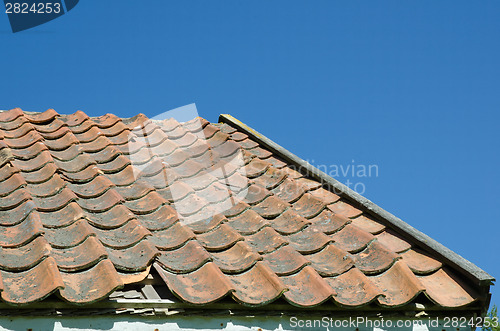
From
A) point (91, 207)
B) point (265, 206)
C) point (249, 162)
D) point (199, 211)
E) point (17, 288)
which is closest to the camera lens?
point (17, 288)

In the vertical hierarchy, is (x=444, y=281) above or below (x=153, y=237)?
Answer: below

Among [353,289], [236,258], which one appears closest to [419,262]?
[353,289]

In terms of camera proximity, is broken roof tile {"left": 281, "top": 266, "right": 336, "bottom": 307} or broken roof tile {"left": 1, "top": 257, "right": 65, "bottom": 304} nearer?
broken roof tile {"left": 1, "top": 257, "right": 65, "bottom": 304}

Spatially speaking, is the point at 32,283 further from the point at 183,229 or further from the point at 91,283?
the point at 183,229

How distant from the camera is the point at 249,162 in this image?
550cm

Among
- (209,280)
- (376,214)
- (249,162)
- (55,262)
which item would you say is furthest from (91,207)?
(376,214)

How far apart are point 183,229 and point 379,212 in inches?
69.8

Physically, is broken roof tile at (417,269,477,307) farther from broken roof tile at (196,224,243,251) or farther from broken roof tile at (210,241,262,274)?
broken roof tile at (196,224,243,251)

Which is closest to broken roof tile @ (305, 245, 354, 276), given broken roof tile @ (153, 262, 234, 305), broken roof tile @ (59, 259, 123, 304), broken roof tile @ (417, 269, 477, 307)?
broken roof tile @ (417, 269, 477, 307)

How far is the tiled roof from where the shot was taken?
330 centimetres

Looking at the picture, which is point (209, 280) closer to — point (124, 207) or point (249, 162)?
point (124, 207)

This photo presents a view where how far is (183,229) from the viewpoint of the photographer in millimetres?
3889

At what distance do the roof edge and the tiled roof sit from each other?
0.07 m

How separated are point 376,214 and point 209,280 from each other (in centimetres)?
194
